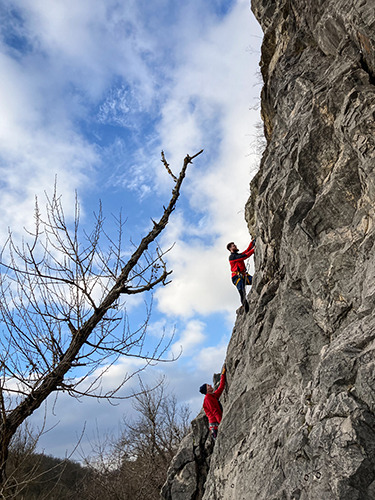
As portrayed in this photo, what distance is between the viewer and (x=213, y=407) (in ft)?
34.7

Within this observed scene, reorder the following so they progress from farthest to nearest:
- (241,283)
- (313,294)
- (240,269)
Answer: (240,269)
(241,283)
(313,294)

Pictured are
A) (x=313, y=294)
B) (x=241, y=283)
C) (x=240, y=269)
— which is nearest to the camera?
(x=313, y=294)

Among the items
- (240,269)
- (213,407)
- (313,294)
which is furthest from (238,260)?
(213,407)

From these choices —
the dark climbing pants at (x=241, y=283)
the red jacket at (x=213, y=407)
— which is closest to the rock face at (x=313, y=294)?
the dark climbing pants at (x=241, y=283)

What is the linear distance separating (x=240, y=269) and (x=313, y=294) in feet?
11.9

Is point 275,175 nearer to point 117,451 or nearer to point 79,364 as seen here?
point 79,364

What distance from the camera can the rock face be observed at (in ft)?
14.4

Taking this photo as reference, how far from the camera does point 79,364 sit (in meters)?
4.08

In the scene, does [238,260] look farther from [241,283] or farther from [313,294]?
[313,294]

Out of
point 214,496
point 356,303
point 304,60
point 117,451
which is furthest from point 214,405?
point 117,451

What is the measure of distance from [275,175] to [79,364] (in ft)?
24.2

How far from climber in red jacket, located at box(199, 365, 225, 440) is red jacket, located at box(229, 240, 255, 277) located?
10.5 feet

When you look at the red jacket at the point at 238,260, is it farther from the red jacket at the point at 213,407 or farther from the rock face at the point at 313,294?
the red jacket at the point at 213,407

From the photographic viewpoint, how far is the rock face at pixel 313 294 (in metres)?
4.38
